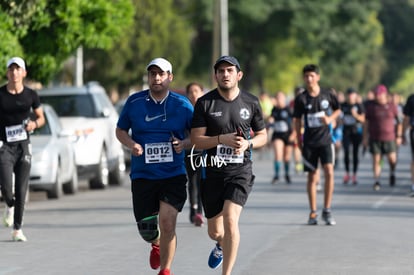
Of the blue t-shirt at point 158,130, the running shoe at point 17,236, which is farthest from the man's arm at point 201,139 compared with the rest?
the running shoe at point 17,236

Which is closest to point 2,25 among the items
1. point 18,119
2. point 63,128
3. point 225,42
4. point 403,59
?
point 63,128

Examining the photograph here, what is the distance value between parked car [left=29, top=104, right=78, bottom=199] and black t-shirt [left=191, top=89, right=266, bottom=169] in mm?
10100

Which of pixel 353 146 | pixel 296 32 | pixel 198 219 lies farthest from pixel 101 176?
pixel 296 32

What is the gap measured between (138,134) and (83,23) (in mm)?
12669

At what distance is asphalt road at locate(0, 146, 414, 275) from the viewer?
1168cm

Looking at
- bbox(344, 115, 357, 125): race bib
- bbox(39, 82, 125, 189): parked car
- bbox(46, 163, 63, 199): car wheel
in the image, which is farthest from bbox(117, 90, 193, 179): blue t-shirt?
bbox(344, 115, 357, 125): race bib

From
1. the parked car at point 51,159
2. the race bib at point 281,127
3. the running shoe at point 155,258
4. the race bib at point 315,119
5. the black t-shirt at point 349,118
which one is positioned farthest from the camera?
the black t-shirt at point 349,118

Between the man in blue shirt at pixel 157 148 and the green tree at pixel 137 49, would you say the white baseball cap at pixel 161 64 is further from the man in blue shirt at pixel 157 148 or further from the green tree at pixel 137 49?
the green tree at pixel 137 49

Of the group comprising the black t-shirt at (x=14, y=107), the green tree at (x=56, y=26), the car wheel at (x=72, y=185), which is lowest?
the car wheel at (x=72, y=185)

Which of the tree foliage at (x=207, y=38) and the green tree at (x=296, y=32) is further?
the green tree at (x=296, y=32)

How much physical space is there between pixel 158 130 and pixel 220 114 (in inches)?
21.0

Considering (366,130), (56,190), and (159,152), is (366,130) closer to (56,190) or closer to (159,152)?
(56,190)

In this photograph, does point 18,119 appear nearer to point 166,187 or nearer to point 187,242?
point 187,242

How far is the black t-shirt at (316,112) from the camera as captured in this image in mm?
16078
